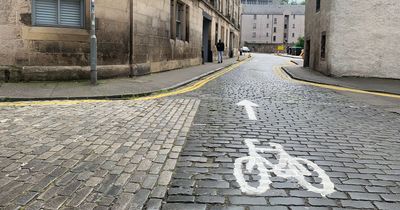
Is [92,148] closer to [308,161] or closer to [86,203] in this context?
[86,203]

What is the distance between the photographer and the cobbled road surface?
3762 mm

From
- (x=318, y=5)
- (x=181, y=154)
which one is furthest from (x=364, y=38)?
(x=181, y=154)

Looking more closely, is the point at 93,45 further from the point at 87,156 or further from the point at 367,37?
the point at 367,37

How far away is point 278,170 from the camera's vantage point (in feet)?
15.4

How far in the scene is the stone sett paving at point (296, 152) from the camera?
12.5ft

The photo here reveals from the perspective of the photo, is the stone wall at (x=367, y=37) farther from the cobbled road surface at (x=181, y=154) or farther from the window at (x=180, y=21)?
the cobbled road surface at (x=181, y=154)

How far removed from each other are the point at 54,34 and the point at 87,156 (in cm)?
828

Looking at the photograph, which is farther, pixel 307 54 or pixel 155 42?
pixel 307 54

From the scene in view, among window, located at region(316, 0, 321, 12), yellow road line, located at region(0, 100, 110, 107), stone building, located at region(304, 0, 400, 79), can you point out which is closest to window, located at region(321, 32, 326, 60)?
stone building, located at region(304, 0, 400, 79)

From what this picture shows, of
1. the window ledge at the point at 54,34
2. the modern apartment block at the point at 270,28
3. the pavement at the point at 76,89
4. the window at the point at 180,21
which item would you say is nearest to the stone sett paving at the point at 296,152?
the pavement at the point at 76,89

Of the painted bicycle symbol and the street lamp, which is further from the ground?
the street lamp

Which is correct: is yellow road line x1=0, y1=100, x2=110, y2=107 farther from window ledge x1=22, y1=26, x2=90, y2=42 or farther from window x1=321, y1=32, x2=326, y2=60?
window x1=321, y1=32, x2=326, y2=60

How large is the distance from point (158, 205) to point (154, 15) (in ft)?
47.1

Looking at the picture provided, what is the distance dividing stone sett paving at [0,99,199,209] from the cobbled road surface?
12 mm
